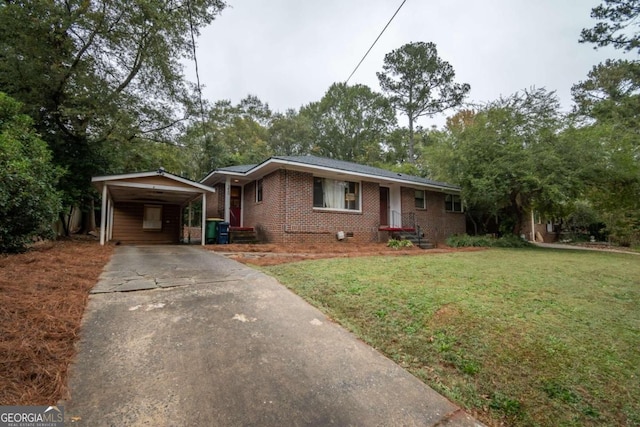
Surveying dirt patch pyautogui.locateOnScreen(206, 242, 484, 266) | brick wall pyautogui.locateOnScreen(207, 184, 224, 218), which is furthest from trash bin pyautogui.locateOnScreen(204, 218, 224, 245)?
dirt patch pyautogui.locateOnScreen(206, 242, 484, 266)

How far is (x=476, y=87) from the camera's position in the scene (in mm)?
25516

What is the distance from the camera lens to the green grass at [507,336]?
6.24 feet

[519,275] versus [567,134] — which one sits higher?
[567,134]

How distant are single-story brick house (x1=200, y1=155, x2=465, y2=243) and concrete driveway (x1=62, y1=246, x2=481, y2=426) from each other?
7053 millimetres

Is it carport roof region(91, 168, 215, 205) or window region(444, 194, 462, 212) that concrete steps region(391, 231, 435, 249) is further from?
carport roof region(91, 168, 215, 205)

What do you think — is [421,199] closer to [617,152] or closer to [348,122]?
[617,152]

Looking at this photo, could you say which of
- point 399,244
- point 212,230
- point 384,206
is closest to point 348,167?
point 384,206

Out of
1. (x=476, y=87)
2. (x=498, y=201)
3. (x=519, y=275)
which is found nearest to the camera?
(x=519, y=275)

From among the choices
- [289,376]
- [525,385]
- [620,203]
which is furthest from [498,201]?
[289,376]

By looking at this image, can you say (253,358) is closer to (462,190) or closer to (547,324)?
(547,324)

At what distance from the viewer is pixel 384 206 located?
13711 millimetres

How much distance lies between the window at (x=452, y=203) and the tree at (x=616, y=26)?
8395 millimetres

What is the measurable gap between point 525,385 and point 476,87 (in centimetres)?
2953

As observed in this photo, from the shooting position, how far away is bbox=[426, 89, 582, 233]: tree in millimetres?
10641
